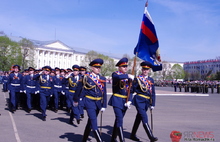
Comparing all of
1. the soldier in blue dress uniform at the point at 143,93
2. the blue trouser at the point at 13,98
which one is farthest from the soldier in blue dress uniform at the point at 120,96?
the blue trouser at the point at 13,98

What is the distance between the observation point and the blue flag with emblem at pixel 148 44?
24.5ft

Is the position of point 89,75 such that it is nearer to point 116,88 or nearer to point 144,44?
point 116,88

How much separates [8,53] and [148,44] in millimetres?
55663

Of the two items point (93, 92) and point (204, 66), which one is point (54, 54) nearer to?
point (204, 66)

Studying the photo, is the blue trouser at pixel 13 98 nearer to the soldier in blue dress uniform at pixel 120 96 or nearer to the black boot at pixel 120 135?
the soldier in blue dress uniform at pixel 120 96

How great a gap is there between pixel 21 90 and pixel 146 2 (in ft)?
25.8

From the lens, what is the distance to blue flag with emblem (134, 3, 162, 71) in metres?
7.46

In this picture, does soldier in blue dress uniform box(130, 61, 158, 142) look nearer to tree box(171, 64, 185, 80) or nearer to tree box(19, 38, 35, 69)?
tree box(19, 38, 35, 69)

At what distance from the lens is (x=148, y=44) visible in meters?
7.54

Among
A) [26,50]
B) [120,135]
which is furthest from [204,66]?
[120,135]

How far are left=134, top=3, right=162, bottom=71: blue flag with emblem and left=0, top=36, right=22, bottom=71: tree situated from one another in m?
54.5

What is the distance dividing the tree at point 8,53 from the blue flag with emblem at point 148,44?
54517mm

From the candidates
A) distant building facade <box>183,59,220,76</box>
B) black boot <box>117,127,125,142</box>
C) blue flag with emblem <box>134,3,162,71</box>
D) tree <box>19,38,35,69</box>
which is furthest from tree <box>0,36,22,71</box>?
distant building facade <box>183,59,220,76</box>

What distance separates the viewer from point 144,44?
24.6 feet
